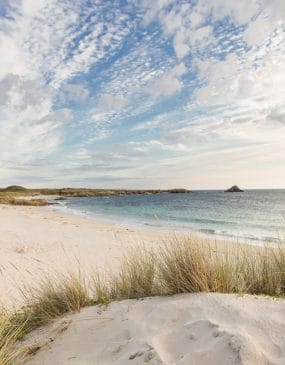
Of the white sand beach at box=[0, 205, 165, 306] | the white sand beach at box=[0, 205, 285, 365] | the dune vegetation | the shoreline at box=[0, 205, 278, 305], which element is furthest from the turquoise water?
the white sand beach at box=[0, 205, 165, 306]

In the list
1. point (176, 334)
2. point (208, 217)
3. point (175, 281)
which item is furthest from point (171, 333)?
point (208, 217)

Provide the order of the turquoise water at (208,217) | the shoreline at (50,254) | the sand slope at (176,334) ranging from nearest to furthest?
the sand slope at (176,334)
the shoreline at (50,254)
the turquoise water at (208,217)

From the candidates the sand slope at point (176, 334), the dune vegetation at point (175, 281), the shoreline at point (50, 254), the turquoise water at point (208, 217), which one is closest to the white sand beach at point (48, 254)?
the shoreline at point (50, 254)

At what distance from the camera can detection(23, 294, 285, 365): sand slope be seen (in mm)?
2488

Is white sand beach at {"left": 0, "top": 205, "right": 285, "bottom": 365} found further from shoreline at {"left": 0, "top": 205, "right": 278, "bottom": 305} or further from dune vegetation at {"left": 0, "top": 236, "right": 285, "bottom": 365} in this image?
shoreline at {"left": 0, "top": 205, "right": 278, "bottom": 305}

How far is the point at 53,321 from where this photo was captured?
4.00 meters

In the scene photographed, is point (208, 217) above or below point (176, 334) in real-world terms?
below

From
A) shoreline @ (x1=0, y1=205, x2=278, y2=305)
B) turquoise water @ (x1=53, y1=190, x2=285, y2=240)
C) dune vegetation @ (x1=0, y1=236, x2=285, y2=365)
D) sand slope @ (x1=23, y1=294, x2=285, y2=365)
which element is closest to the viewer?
sand slope @ (x1=23, y1=294, x2=285, y2=365)

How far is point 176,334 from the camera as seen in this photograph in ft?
9.57

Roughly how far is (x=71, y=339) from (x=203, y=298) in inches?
53.6

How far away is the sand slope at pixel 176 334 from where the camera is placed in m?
2.49

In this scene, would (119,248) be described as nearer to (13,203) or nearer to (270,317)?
(270,317)

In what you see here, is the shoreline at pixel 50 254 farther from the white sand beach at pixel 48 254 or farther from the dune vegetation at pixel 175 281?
the dune vegetation at pixel 175 281

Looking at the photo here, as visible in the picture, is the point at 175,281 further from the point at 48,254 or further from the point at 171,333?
the point at 48,254
